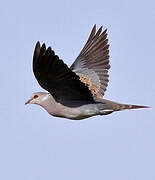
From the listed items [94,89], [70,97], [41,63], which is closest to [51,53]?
[41,63]

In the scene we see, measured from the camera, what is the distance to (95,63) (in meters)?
12.9

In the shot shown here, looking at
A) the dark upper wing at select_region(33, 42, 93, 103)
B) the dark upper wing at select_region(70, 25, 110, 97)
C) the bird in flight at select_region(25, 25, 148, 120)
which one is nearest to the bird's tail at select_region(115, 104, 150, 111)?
the bird in flight at select_region(25, 25, 148, 120)

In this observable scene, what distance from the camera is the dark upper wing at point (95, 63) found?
1254 cm

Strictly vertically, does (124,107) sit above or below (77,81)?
below

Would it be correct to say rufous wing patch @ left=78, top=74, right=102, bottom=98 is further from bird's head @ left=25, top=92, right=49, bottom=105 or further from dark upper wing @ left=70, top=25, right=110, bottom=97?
bird's head @ left=25, top=92, right=49, bottom=105

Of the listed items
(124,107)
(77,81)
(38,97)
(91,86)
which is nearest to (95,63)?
(91,86)

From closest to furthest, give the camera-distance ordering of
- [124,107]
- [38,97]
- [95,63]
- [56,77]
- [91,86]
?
[56,77], [124,107], [38,97], [91,86], [95,63]

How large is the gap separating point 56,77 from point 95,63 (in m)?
2.58

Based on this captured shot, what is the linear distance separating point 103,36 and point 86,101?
224 centimetres

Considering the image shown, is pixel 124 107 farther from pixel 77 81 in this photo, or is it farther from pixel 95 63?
pixel 95 63

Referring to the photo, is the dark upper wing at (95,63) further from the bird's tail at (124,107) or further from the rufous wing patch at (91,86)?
the bird's tail at (124,107)

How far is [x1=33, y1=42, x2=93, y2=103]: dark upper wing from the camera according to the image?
9.98 metres

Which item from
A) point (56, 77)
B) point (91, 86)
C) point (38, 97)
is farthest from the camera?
point (91, 86)

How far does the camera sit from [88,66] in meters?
13.0
